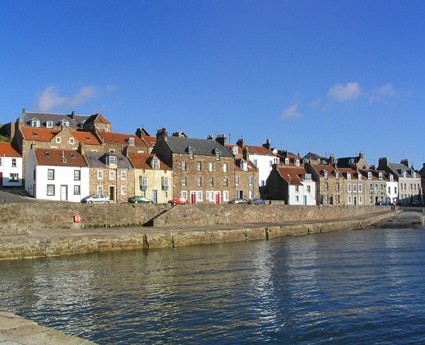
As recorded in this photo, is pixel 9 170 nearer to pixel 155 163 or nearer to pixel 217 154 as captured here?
pixel 155 163

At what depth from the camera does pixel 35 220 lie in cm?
3725

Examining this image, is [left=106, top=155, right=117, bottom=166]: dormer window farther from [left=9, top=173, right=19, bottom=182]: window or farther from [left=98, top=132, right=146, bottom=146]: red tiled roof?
[left=98, top=132, right=146, bottom=146]: red tiled roof

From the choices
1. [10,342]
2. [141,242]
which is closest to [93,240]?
[141,242]

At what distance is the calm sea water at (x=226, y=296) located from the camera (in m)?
14.1

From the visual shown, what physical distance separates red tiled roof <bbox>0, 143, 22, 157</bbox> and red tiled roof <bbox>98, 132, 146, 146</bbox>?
490 inches

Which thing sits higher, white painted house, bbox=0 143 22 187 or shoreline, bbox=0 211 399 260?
white painted house, bbox=0 143 22 187

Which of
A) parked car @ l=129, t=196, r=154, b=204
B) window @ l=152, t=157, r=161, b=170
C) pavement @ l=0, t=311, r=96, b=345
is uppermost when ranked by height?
window @ l=152, t=157, r=161, b=170

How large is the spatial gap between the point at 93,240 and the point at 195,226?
13459mm

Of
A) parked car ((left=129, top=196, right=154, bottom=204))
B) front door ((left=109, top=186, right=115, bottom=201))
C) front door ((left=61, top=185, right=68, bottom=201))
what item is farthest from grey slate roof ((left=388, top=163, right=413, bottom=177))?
front door ((left=61, top=185, right=68, bottom=201))

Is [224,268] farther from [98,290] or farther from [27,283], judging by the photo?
[27,283]

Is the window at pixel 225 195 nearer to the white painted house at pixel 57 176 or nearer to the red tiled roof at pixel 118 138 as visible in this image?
the red tiled roof at pixel 118 138

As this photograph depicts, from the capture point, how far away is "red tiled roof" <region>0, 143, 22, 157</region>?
6000cm

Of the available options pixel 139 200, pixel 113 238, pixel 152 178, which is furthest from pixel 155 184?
pixel 113 238

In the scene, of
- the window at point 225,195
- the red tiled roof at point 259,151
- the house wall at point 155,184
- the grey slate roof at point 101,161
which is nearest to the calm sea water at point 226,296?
the grey slate roof at point 101,161
